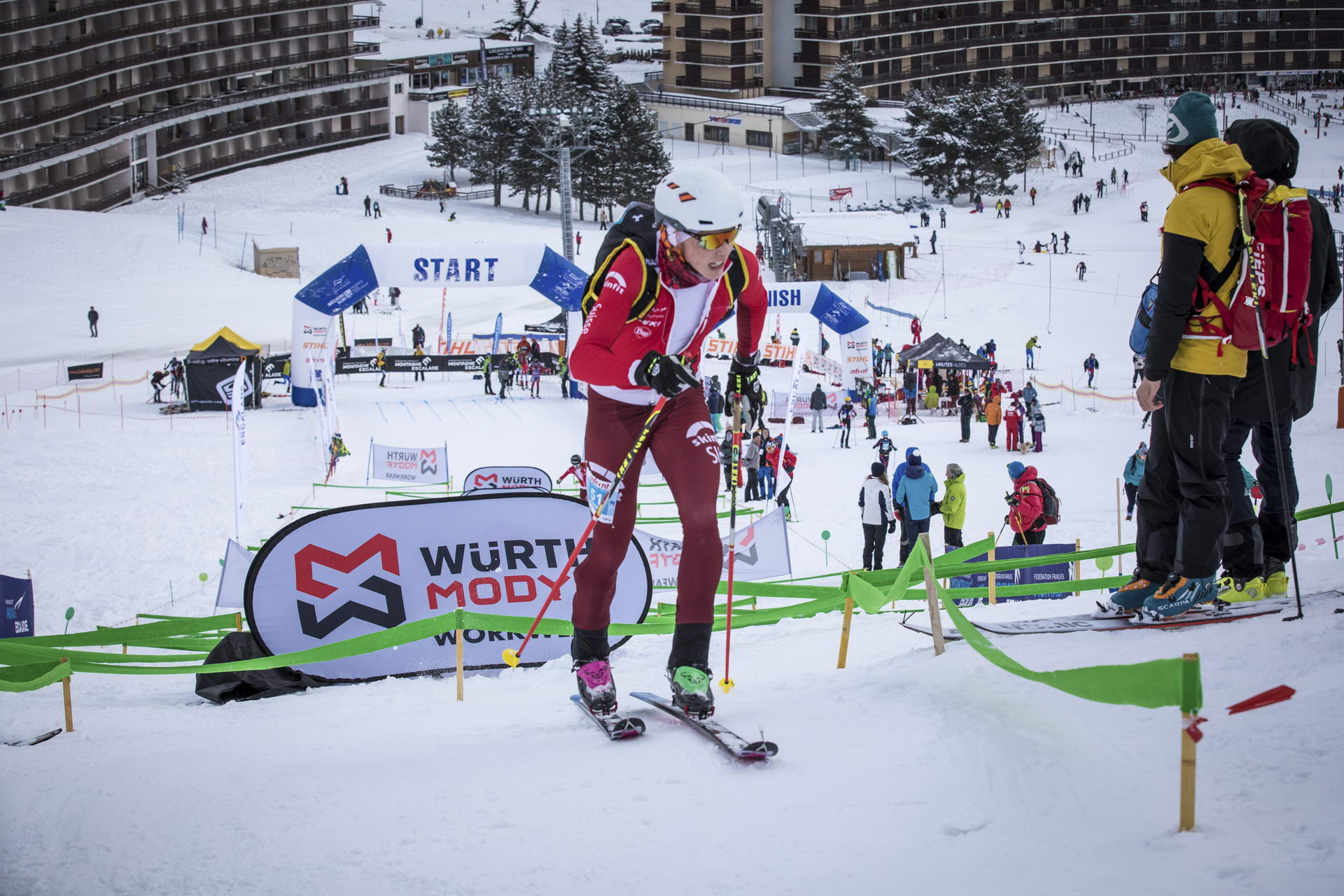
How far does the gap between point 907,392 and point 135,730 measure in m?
22.3

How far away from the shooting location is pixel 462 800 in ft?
12.5

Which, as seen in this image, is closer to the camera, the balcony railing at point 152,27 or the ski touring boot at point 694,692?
the ski touring boot at point 694,692

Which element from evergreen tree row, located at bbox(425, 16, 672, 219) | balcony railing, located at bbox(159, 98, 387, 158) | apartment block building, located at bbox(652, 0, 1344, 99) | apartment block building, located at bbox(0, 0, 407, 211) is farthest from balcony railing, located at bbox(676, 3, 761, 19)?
balcony railing, located at bbox(159, 98, 387, 158)

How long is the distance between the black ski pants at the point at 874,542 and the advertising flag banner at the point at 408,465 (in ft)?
25.4

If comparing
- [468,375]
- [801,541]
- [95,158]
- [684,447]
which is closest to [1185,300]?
[684,447]

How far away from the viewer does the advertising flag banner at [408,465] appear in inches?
718

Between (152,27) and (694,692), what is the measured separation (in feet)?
245

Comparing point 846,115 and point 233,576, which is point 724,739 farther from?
point 846,115

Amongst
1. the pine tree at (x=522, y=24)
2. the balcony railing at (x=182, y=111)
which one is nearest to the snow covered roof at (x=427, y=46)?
the pine tree at (x=522, y=24)

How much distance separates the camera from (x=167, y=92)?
70500 millimetres

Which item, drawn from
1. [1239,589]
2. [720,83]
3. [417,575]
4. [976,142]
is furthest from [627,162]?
[1239,589]

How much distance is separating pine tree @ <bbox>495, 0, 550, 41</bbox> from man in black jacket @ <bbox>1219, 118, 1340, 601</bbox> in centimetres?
13083

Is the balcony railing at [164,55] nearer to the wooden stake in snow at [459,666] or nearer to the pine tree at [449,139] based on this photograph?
the pine tree at [449,139]

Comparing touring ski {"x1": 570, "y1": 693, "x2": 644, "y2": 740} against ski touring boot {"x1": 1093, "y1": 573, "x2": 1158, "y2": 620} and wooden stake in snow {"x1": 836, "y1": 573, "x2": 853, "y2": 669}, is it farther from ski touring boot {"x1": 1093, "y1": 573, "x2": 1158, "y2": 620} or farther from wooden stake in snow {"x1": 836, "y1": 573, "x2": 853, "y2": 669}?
ski touring boot {"x1": 1093, "y1": 573, "x2": 1158, "y2": 620}
